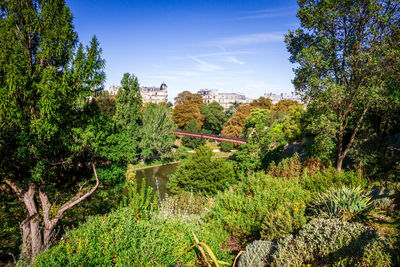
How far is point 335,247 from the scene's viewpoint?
3.75m

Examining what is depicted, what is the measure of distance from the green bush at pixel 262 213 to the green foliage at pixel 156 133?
87.0ft

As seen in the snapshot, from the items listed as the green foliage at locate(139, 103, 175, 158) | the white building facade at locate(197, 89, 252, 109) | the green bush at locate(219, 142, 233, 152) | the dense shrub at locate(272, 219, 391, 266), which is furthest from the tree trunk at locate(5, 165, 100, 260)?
the white building facade at locate(197, 89, 252, 109)

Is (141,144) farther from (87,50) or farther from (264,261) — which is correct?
(264,261)

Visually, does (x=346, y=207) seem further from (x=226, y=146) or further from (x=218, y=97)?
(x=218, y=97)

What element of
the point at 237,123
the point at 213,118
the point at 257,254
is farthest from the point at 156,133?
the point at 257,254

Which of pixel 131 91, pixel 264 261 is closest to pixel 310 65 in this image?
pixel 264 261

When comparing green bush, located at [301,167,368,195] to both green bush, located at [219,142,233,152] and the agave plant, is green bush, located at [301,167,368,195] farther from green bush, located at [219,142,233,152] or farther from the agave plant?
green bush, located at [219,142,233,152]

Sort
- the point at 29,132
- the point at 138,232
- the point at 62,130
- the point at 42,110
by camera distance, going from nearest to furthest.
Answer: the point at 138,232 → the point at 42,110 → the point at 29,132 → the point at 62,130

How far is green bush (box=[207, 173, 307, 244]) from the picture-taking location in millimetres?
5129

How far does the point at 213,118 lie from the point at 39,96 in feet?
148

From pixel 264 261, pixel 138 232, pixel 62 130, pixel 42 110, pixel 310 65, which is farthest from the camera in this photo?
pixel 310 65

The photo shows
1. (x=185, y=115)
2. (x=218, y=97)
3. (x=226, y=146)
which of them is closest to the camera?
(x=226, y=146)

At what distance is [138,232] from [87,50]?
7980 millimetres

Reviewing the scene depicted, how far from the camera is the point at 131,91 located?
29.9m
